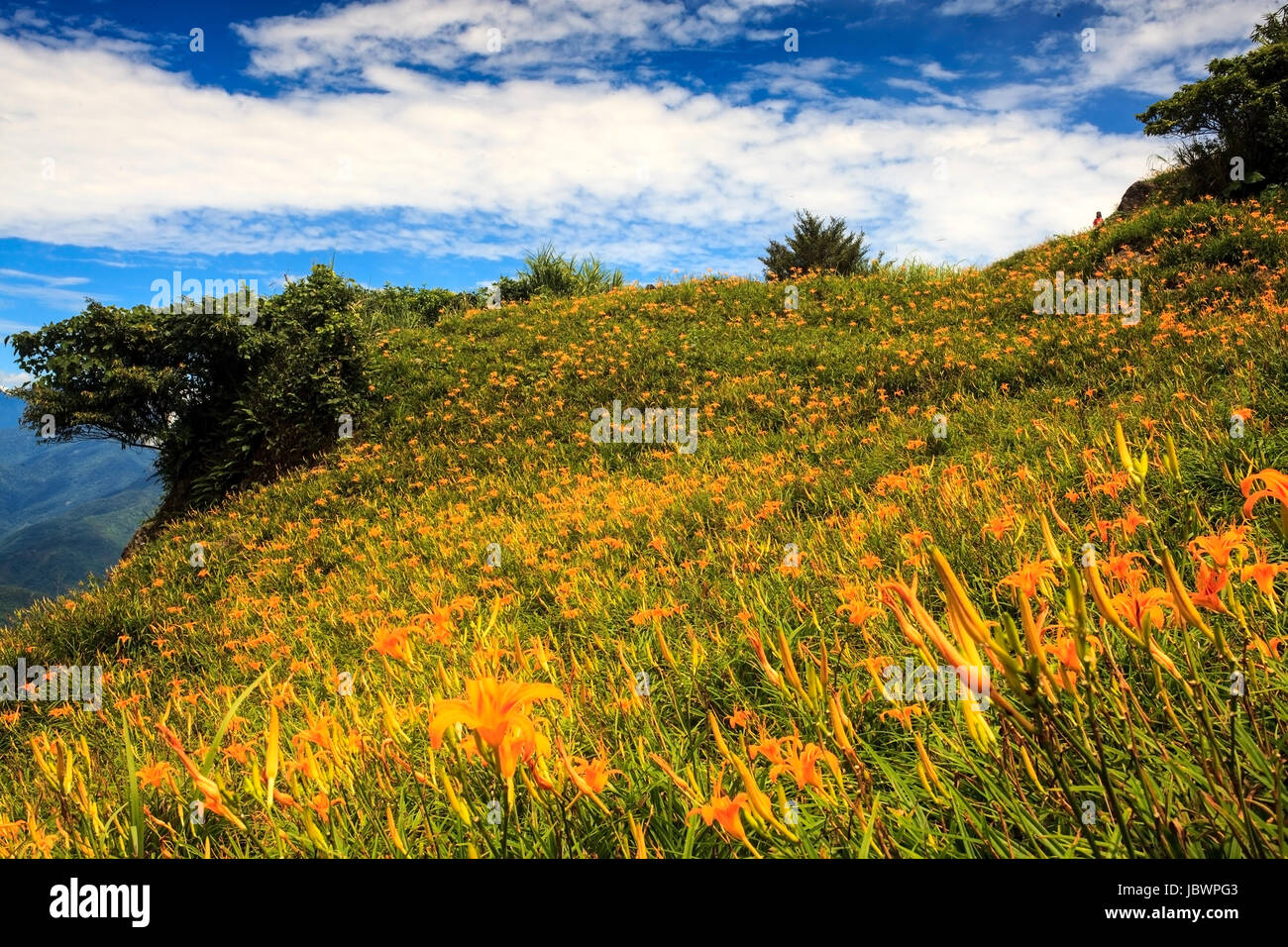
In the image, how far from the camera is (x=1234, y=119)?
11.3 metres

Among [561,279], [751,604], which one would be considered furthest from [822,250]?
[751,604]

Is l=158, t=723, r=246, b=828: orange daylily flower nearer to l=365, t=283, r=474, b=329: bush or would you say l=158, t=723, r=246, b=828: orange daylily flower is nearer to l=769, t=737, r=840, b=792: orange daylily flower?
l=769, t=737, r=840, b=792: orange daylily flower

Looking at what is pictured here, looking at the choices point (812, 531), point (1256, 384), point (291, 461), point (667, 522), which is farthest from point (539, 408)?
point (1256, 384)

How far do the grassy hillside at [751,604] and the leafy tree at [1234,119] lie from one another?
64.7 inches

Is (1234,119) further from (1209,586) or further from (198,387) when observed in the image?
(198,387)

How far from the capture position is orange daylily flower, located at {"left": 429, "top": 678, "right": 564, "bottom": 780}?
0.85 metres

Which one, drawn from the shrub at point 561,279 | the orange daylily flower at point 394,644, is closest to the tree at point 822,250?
the shrub at point 561,279

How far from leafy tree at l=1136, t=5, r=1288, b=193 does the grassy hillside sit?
164 centimetres

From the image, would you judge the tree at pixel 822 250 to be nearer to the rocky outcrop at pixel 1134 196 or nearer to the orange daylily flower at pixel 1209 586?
the rocky outcrop at pixel 1134 196

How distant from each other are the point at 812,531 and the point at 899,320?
7.65 metres

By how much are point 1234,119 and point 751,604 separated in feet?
48.6

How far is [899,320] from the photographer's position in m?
10.3

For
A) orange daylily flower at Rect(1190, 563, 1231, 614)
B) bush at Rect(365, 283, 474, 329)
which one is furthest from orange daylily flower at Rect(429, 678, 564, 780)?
bush at Rect(365, 283, 474, 329)
